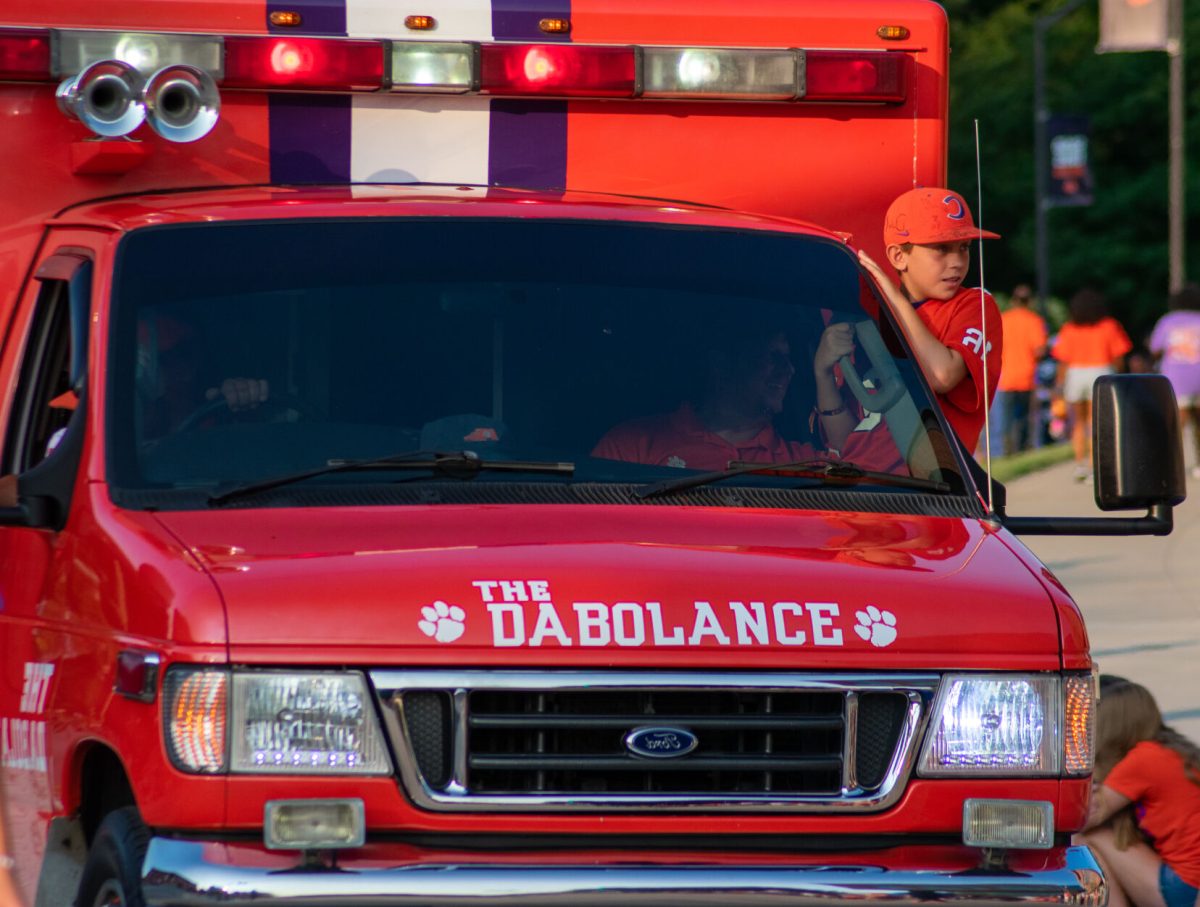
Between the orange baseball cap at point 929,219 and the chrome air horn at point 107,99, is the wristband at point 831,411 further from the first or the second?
the chrome air horn at point 107,99

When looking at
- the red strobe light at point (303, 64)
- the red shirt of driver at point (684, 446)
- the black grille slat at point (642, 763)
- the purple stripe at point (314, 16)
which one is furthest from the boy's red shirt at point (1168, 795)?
the purple stripe at point (314, 16)

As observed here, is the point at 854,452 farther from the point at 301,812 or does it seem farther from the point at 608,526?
the point at 301,812

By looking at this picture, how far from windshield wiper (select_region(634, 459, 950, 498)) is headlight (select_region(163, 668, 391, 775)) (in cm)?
85

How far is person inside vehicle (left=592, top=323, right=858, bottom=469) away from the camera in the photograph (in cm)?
505

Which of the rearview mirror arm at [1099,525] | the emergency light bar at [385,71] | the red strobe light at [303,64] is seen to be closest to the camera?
the rearview mirror arm at [1099,525]

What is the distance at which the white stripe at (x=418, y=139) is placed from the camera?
6.34m

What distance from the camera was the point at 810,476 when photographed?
5.01m

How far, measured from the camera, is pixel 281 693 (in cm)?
424

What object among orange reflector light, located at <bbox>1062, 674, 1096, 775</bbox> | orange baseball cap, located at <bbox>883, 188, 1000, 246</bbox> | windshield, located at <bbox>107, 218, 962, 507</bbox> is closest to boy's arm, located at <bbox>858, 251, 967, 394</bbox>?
orange baseball cap, located at <bbox>883, 188, 1000, 246</bbox>

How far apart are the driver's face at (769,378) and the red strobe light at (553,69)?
124 centimetres

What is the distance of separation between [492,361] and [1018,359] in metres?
19.0

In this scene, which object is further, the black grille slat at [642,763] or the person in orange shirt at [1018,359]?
the person in orange shirt at [1018,359]

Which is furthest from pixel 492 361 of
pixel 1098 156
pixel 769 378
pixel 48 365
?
pixel 1098 156

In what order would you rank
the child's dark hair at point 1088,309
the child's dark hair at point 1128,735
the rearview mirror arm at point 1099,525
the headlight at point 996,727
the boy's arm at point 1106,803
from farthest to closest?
1. the child's dark hair at point 1088,309
2. the child's dark hair at point 1128,735
3. the boy's arm at point 1106,803
4. the rearview mirror arm at point 1099,525
5. the headlight at point 996,727
